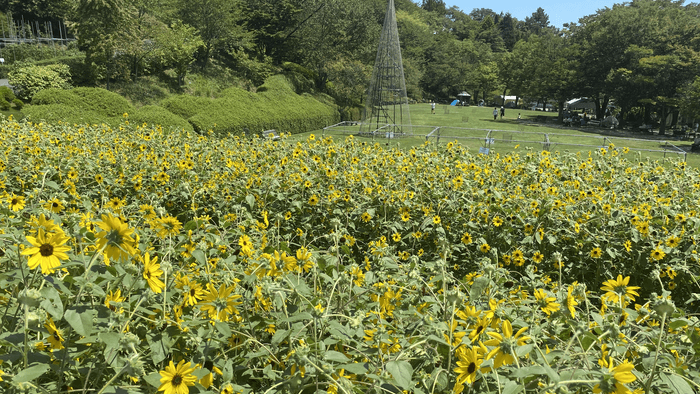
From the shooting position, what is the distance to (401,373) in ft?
3.82

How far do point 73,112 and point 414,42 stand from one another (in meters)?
55.5

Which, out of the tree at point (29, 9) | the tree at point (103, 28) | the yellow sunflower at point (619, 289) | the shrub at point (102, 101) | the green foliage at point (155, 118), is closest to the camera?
the yellow sunflower at point (619, 289)

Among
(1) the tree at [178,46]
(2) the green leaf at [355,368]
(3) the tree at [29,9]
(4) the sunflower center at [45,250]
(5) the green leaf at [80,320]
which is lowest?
(2) the green leaf at [355,368]

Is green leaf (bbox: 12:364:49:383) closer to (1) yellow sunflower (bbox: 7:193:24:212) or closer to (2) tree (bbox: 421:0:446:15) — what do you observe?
(1) yellow sunflower (bbox: 7:193:24:212)

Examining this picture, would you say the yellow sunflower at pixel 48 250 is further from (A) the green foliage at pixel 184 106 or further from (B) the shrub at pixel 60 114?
(A) the green foliage at pixel 184 106

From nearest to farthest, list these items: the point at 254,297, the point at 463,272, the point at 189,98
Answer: the point at 254,297 → the point at 463,272 → the point at 189,98

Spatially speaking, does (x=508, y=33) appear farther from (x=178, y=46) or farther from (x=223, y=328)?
(x=223, y=328)

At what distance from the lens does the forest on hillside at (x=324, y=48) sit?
19.2 m

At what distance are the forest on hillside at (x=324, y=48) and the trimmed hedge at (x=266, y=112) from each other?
3.37 m

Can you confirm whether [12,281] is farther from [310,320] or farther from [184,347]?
[310,320]

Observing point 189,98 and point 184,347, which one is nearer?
point 184,347

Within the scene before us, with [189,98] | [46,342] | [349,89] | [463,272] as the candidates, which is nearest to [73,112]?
[189,98]

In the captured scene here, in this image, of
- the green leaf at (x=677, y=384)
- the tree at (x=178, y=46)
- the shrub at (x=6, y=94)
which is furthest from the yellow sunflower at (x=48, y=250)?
the tree at (x=178, y=46)

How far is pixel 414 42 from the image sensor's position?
60.6 meters
